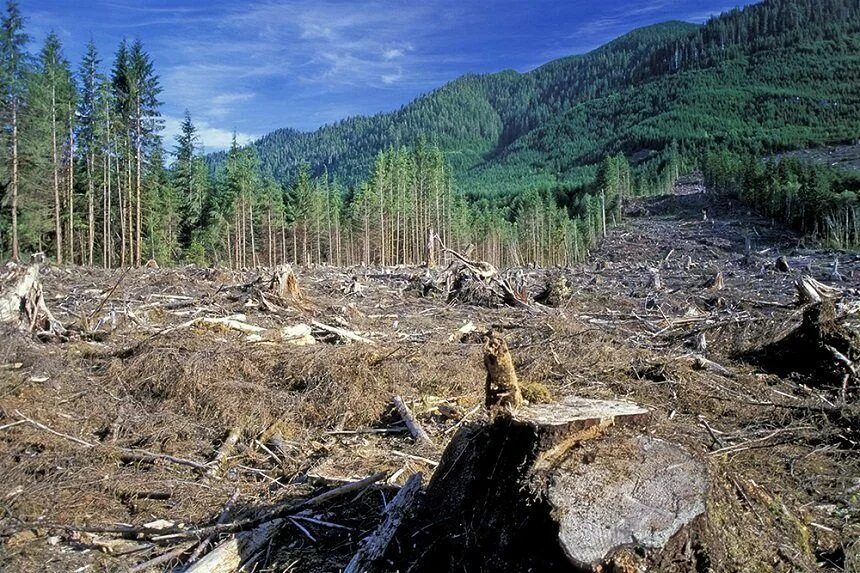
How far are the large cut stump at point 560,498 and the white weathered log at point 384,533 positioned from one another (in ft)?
0.36

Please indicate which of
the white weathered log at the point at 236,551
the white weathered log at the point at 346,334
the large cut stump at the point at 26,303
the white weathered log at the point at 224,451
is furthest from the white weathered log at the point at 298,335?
the white weathered log at the point at 236,551

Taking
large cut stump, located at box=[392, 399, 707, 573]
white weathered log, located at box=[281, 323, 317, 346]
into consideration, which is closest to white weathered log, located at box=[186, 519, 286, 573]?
large cut stump, located at box=[392, 399, 707, 573]

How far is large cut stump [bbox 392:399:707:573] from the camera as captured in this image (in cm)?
264

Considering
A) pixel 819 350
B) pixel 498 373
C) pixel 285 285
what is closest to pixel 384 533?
pixel 498 373

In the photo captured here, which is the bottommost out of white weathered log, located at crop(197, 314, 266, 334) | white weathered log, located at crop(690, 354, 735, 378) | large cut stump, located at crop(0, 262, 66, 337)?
white weathered log, located at crop(690, 354, 735, 378)

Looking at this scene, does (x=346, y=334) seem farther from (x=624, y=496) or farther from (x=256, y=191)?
(x=256, y=191)

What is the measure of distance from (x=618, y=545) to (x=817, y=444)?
3690 mm

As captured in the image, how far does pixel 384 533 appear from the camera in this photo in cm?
359

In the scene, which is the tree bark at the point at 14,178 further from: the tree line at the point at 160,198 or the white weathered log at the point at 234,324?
the white weathered log at the point at 234,324

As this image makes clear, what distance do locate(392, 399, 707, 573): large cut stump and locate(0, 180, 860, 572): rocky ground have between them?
26 centimetres

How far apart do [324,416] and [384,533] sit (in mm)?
3118

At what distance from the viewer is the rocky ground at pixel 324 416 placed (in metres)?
3.90

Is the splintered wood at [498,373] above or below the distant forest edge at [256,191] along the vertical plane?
below

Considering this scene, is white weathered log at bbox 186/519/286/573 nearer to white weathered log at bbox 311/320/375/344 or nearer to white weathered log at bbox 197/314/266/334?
white weathered log at bbox 311/320/375/344
